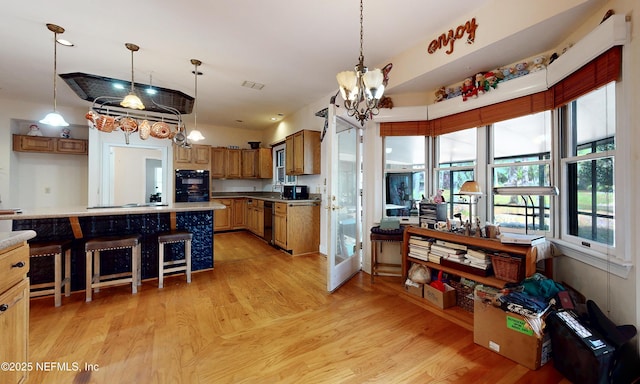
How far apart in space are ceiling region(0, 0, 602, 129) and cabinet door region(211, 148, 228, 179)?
97.7 inches

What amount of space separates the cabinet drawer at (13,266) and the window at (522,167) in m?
3.50

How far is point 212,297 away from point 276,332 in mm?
1034

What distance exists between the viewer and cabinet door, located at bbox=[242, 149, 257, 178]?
6.70 metres

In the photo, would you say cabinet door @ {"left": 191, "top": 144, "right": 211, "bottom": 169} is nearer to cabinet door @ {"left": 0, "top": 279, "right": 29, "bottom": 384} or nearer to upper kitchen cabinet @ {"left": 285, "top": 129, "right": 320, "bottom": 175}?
upper kitchen cabinet @ {"left": 285, "top": 129, "right": 320, "bottom": 175}

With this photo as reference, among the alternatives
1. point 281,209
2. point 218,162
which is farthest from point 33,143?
point 281,209

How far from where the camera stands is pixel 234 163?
21.6 ft

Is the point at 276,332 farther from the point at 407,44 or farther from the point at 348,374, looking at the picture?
the point at 407,44

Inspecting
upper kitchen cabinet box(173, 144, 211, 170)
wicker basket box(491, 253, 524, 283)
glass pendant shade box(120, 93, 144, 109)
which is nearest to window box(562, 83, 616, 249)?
wicker basket box(491, 253, 524, 283)

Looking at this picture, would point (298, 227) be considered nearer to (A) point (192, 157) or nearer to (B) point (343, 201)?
(B) point (343, 201)

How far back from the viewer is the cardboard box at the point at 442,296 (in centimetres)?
248

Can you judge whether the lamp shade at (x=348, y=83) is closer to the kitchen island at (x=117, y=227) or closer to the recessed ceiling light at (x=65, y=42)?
the kitchen island at (x=117, y=227)

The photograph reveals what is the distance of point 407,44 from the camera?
2795 mm

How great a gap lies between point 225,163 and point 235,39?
416 centimetres

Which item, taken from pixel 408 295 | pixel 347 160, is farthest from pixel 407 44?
pixel 408 295
